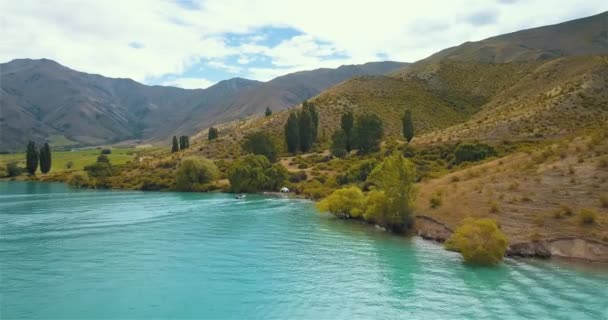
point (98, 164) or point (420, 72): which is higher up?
point (420, 72)

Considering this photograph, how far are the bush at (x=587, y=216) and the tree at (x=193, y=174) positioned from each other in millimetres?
79637

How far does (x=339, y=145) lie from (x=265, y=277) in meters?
86.7

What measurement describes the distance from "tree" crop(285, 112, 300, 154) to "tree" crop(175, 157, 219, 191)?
28427mm

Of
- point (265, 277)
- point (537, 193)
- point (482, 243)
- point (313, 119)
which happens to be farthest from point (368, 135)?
point (265, 277)

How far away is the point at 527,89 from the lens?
13462cm

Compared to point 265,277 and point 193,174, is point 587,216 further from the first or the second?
point 193,174

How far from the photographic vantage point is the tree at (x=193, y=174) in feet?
355

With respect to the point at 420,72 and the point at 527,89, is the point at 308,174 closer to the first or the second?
the point at 527,89

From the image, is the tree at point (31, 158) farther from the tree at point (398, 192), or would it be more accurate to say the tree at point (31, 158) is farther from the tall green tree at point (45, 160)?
the tree at point (398, 192)

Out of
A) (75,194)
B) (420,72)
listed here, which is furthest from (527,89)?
(75,194)

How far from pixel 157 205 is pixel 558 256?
5796cm

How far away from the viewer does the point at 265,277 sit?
35.0m

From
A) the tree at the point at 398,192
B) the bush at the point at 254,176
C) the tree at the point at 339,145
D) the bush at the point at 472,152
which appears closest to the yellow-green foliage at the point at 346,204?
the tree at the point at 398,192

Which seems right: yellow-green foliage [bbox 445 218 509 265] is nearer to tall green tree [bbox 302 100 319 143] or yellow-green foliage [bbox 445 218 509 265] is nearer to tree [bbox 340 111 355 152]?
tree [bbox 340 111 355 152]
